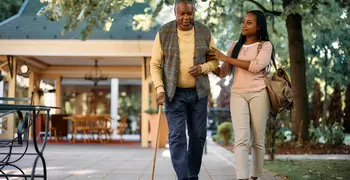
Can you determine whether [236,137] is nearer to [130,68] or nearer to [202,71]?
[202,71]

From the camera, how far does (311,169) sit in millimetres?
6422

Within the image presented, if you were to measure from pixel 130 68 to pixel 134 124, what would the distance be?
208 inches

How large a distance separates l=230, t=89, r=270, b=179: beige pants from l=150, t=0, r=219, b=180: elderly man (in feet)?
0.94

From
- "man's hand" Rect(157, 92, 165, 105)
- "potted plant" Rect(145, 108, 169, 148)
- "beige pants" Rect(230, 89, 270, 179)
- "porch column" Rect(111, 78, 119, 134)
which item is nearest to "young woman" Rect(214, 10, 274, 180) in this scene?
"beige pants" Rect(230, 89, 270, 179)

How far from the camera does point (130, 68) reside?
1612 centimetres

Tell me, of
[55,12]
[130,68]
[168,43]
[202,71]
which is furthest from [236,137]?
[130,68]

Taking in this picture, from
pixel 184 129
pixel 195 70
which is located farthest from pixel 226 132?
pixel 195 70

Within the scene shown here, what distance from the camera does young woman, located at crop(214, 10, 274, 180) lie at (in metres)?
4.03

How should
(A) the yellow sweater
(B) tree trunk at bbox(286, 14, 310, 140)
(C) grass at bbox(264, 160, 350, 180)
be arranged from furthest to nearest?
(B) tree trunk at bbox(286, 14, 310, 140) → (C) grass at bbox(264, 160, 350, 180) → (A) the yellow sweater

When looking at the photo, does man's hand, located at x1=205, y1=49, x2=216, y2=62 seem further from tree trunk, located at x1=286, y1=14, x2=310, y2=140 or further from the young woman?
tree trunk, located at x1=286, y1=14, x2=310, y2=140

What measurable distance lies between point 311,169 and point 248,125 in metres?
2.75

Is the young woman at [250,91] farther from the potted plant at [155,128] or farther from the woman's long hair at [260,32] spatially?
the potted plant at [155,128]

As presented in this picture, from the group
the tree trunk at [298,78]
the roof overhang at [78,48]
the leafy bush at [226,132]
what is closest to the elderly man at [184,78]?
the tree trunk at [298,78]

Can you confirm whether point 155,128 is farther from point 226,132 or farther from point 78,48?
point 78,48
